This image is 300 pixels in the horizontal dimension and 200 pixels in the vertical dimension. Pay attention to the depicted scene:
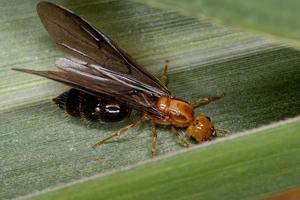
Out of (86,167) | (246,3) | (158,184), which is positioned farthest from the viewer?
(86,167)

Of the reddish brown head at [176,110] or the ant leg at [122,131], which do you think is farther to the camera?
the reddish brown head at [176,110]

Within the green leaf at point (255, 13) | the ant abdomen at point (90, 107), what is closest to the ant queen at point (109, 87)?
the ant abdomen at point (90, 107)

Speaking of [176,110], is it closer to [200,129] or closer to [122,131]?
[200,129]

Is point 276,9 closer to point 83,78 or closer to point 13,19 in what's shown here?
point 83,78

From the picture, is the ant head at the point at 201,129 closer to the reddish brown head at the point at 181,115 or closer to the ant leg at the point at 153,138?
the reddish brown head at the point at 181,115

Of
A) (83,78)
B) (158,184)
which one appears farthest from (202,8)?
(83,78)

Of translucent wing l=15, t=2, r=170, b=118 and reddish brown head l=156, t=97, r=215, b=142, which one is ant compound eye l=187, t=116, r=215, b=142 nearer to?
reddish brown head l=156, t=97, r=215, b=142
